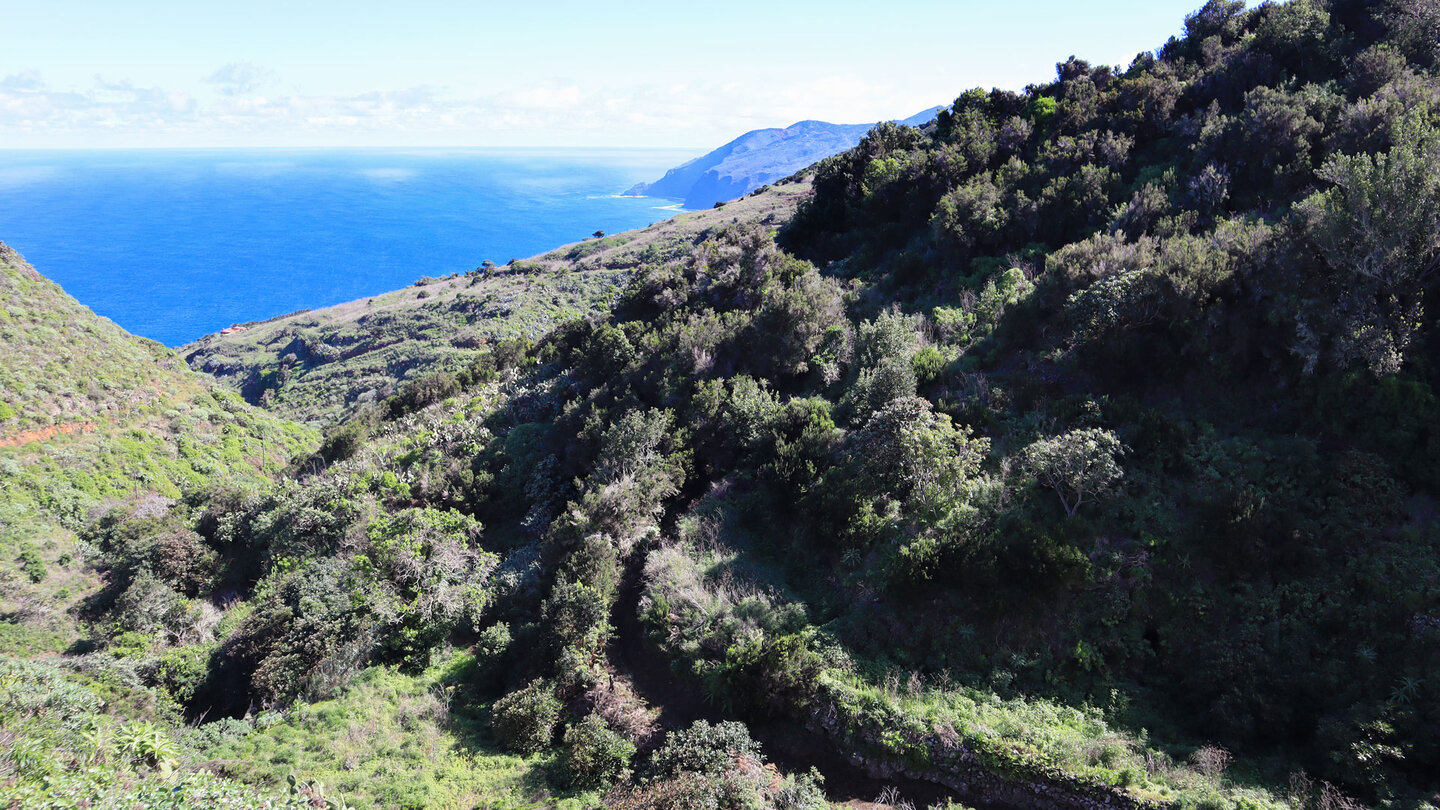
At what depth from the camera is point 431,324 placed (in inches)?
2562

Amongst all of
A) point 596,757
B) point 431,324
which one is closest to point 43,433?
point 596,757

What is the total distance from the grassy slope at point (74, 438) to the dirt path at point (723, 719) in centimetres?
1902

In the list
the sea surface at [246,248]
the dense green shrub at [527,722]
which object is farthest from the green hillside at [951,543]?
the sea surface at [246,248]

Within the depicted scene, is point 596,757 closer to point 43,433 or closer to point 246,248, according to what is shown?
→ point 43,433

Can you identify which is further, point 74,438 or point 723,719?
point 74,438

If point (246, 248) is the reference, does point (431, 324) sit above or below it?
below

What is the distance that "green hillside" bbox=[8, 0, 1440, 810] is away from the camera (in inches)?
408

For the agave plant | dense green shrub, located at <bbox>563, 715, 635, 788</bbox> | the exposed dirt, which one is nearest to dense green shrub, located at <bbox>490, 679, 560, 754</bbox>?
dense green shrub, located at <bbox>563, 715, 635, 788</bbox>

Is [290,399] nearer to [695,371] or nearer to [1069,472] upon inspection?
[695,371]

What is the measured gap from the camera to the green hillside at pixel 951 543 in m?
10.4

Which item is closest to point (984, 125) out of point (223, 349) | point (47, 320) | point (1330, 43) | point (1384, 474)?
point (1330, 43)

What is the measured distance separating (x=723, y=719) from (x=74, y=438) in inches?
1488

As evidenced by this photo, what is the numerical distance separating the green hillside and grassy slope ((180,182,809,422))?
29521 millimetres

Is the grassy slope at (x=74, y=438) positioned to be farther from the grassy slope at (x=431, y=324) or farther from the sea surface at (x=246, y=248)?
the sea surface at (x=246, y=248)
